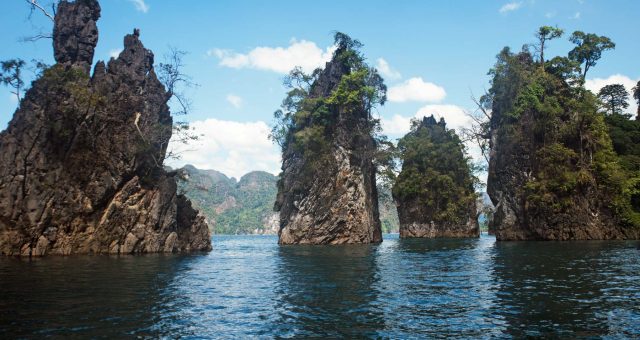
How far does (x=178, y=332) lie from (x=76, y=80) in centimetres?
4167

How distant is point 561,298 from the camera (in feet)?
57.4

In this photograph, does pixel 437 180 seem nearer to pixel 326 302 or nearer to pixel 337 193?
pixel 337 193

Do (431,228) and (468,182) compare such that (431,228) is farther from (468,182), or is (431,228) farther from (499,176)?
(499,176)

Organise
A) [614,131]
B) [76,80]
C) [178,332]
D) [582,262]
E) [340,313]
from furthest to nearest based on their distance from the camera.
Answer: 1. [614,131]
2. [76,80]
3. [582,262]
4. [340,313]
5. [178,332]

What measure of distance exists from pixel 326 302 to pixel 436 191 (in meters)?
85.7

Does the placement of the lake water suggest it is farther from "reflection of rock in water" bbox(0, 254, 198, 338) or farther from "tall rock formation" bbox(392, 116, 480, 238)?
"tall rock formation" bbox(392, 116, 480, 238)

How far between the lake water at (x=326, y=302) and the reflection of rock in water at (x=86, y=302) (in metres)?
0.04

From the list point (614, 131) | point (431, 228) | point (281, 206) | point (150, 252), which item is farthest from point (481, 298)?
point (431, 228)

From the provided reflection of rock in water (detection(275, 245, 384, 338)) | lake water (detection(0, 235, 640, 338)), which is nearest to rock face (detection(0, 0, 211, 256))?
lake water (detection(0, 235, 640, 338))

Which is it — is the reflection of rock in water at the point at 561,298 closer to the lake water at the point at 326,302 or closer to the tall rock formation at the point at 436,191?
the lake water at the point at 326,302

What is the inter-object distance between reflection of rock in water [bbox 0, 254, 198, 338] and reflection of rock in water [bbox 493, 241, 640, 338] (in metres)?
11.0

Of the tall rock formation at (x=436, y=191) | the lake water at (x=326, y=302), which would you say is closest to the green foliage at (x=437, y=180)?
the tall rock formation at (x=436, y=191)

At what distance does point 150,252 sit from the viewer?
4744 centimetres

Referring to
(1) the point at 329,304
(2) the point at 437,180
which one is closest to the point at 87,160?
(1) the point at 329,304
